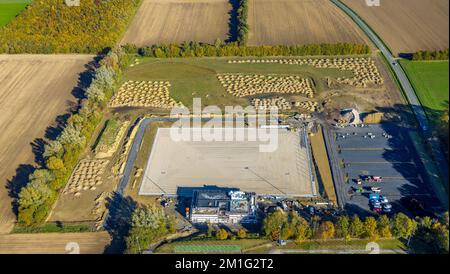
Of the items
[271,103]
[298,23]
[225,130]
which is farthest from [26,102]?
[298,23]

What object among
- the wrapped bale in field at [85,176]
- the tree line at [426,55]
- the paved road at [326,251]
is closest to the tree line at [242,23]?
the tree line at [426,55]

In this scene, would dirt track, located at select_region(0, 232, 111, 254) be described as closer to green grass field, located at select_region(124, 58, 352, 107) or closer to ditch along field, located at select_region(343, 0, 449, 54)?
green grass field, located at select_region(124, 58, 352, 107)

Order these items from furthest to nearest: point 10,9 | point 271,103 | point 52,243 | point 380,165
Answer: point 10,9 < point 271,103 < point 380,165 < point 52,243

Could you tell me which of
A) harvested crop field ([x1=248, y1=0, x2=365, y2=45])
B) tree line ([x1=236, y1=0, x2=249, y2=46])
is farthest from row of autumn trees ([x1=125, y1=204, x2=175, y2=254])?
harvested crop field ([x1=248, y1=0, x2=365, y2=45])

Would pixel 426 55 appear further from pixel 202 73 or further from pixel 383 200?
pixel 202 73

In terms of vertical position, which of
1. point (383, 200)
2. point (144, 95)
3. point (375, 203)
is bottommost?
point (375, 203)

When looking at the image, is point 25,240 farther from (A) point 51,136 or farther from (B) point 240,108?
(B) point 240,108
